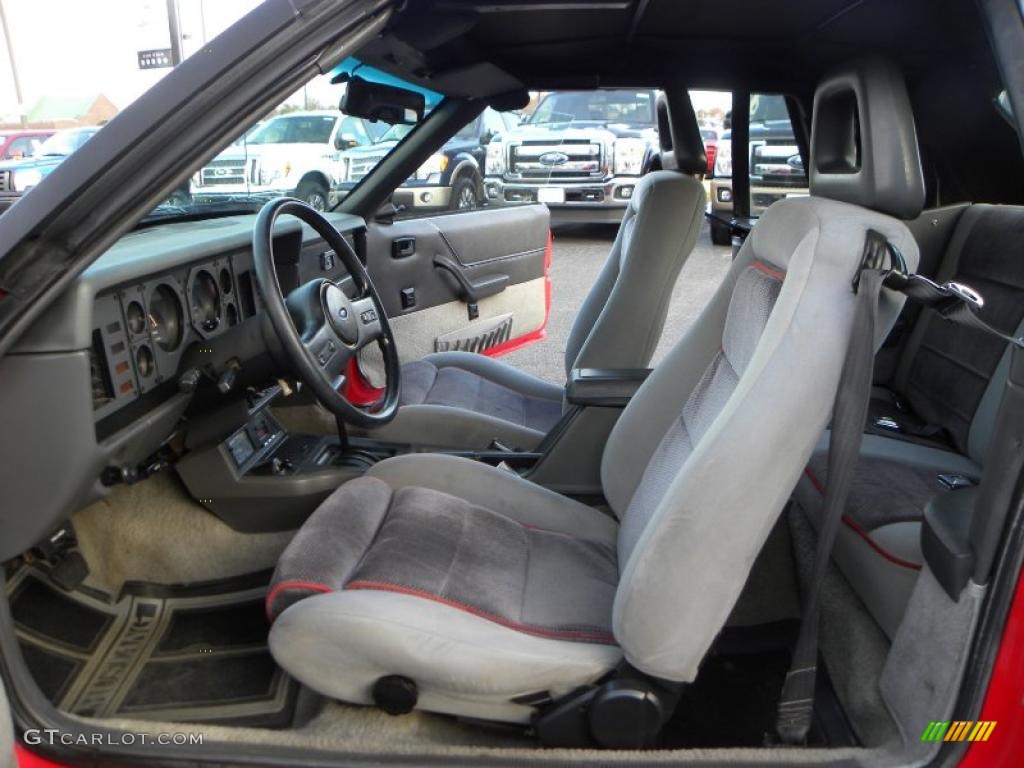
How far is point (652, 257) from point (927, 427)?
0.89 meters

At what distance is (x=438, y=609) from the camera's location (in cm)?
132

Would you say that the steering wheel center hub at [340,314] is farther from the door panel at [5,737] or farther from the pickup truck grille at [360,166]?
the pickup truck grille at [360,166]

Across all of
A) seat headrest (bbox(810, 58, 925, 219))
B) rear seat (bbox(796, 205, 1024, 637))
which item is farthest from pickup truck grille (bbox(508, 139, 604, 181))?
seat headrest (bbox(810, 58, 925, 219))

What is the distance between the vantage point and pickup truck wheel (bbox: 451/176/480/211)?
3.68 m

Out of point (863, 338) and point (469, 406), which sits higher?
point (863, 338)

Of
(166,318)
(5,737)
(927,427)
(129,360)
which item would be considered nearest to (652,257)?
(927,427)

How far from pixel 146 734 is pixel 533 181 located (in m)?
7.59

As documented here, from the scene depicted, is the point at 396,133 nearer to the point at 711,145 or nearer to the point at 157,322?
the point at 157,322

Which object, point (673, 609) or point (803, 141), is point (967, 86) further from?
point (673, 609)

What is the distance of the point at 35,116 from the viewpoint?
5.14m

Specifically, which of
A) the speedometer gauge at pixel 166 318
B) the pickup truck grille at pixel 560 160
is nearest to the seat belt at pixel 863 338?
the speedometer gauge at pixel 166 318

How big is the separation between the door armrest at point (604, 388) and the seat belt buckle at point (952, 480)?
72 cm

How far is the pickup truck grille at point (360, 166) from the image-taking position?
10.1 ft

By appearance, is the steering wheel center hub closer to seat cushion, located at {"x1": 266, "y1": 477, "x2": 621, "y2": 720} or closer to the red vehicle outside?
seat cushion, located at {"x1": 266, "y1": 477, "x2": 621, "y2": 720}
